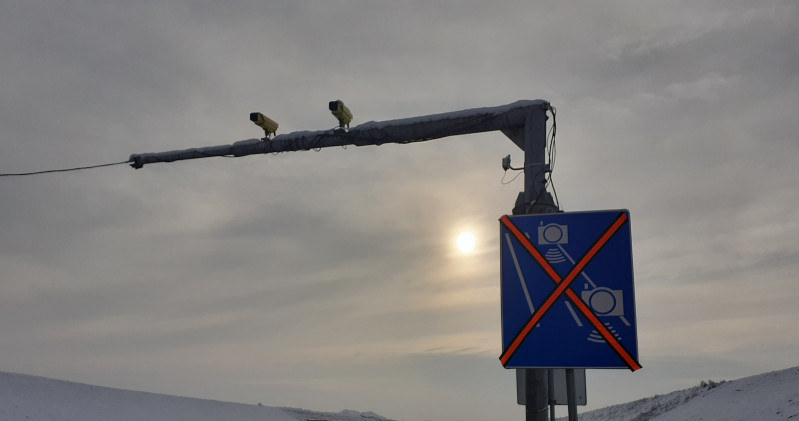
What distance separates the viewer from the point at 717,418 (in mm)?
22531

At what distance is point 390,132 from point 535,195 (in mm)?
4668

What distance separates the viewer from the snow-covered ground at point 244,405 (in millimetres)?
15992

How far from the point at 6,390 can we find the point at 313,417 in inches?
409

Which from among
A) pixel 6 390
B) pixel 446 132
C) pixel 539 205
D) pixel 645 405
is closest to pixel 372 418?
pixel 645 405

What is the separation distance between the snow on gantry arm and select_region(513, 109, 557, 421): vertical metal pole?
373 mm

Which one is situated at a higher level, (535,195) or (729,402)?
(535,195)

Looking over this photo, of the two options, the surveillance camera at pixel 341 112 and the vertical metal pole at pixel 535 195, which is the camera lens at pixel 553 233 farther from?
the surveillance camera at pixel 341 112

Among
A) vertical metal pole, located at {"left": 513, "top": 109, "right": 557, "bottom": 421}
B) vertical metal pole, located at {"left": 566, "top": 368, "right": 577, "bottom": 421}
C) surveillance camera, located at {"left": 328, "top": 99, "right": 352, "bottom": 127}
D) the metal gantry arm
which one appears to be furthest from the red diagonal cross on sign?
surveillance camera, located at {"left": 328, "top": 99, "right": 352, "bottom": 127}

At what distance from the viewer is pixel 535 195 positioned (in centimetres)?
1003

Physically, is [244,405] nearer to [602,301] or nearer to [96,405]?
[96,405]

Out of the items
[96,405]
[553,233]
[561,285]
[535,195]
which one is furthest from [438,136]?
[96,405]

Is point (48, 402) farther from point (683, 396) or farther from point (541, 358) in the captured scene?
point (683, 396)

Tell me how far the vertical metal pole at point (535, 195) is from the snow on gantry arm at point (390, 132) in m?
0.37

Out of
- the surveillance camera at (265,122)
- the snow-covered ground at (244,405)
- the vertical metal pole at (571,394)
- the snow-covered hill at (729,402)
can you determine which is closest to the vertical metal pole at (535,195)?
the vertical metal pole at (571,394)
